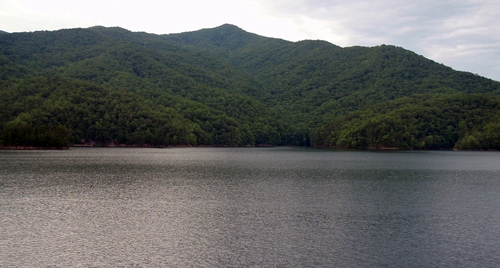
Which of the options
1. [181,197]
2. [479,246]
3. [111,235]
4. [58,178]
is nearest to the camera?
[479,246]

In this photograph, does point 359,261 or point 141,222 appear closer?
point 359,261

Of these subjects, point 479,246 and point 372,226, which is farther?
point 372,226

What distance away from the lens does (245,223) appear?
4003 cm

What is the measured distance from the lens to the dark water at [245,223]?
29.7 meters

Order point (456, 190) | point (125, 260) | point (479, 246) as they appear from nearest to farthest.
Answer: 1. point (125, 260)
2. point (479, 246)
3. point (456, 190)

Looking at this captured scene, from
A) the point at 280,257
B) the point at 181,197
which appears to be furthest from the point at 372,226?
the point at 181,197

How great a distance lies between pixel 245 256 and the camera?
29922 mm

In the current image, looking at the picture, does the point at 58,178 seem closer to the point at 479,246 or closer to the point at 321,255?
the point at 321,255

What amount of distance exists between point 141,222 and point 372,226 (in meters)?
20.4

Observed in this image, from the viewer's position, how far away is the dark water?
97.3 ft

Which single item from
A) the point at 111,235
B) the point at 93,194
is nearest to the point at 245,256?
the point at 111,235

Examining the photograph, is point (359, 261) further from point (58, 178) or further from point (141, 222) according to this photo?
point (58, 178)

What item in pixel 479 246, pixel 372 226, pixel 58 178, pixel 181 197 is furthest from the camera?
pixel 58 178

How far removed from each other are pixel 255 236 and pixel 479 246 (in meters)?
16.6
